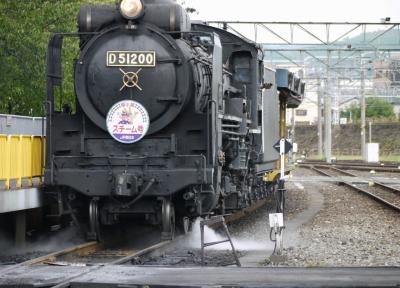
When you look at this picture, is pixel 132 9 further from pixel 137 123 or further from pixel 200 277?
pixel 200 277

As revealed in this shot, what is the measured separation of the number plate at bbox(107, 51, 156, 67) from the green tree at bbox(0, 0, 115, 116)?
7259 millimetres

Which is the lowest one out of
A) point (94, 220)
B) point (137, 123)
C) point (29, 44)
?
point (94, 220)

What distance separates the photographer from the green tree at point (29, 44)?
1770 centimetres

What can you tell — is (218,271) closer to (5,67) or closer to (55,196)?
(55,196)

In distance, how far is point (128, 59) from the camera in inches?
428

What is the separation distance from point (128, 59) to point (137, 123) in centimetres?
96

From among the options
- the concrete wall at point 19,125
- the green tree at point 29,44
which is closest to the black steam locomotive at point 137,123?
the concrete wall at point 19,125

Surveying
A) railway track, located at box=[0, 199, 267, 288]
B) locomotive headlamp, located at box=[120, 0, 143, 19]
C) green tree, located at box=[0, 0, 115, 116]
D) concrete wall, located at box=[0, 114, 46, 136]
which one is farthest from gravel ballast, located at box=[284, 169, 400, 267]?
green tree, located at box=[0, 0, 115, 116]

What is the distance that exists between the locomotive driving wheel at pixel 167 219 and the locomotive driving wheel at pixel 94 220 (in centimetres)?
99

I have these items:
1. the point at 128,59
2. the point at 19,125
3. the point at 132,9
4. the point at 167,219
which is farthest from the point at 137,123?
the point at 19,125

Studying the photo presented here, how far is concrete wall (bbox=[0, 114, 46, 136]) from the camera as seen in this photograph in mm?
13055

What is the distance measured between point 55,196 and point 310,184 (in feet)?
66.8

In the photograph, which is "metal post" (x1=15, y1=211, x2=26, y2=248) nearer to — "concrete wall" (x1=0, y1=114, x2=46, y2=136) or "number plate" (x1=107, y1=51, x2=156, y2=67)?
"concrete wall" (x1=0, y1=114, x2=46, y2=136)

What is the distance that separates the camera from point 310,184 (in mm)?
30500
